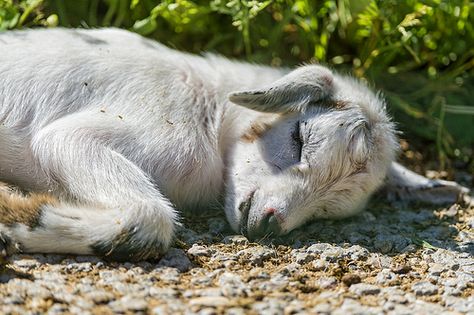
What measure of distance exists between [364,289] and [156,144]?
A: 1.60 m

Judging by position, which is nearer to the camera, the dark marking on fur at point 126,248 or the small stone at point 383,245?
the dark marking on fur at point 126,248

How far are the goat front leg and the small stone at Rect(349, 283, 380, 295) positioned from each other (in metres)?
1.07

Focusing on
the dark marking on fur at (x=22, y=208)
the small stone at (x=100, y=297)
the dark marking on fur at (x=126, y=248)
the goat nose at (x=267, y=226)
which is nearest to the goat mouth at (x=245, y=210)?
the goat nose at (x=267, y=226)

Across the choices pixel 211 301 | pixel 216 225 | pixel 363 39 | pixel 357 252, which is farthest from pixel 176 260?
pixel 363 39

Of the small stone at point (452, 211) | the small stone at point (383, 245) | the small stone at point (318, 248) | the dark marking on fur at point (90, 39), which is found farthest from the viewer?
the small stone at point (452, 211)

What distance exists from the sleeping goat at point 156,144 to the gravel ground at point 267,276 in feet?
0.41

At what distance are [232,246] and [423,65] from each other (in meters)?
3.55

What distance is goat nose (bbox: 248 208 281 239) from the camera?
4.60m

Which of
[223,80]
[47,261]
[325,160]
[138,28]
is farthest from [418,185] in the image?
[47,261]

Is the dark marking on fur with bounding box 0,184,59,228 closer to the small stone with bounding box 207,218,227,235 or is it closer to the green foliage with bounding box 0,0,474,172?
the small stone with bounding box 207,218,227,235

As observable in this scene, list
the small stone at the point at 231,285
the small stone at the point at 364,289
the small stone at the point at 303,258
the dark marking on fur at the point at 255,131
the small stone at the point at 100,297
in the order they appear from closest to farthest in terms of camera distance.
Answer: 1. the small stone at the point at 100,297
2. the small stone at the point at 231,285
3. the small stone at the point at 364,289
4. the small stone at the point at 303,258
5. the dark marking on fur at the point at 255,131

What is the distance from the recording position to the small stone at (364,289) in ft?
13.4

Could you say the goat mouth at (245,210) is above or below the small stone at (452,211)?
above

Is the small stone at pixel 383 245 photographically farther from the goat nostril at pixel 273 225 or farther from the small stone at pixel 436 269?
the goat nostril at pixel 273 225
